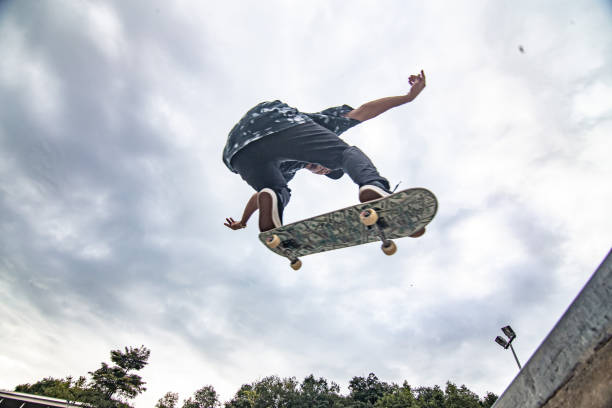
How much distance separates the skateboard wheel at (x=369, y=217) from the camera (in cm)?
319

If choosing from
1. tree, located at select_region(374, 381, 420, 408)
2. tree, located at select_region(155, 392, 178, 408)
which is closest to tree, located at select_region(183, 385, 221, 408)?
tree, located at select_region(155, 392, 178, 408)

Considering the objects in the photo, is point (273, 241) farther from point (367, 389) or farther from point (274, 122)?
point (367, 389)

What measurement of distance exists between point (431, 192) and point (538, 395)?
1.99 metres

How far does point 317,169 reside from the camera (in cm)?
434

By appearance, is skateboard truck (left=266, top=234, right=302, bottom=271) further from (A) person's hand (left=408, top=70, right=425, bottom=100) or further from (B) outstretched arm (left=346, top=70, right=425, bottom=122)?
(A) person's hand (left=408, top=70, right=425, bottom=100)

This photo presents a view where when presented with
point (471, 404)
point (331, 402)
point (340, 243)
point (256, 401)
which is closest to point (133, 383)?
point (256, 401)

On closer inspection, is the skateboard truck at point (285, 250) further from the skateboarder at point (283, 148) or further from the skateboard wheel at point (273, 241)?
the skateboarder at point (283, 148)

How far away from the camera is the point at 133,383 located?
142 feet

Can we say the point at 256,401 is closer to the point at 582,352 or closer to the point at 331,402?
the point at 331,402

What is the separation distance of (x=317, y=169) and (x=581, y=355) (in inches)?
132

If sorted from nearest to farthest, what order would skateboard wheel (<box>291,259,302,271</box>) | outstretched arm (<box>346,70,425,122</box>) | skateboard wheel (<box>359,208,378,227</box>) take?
skateboard wheel (<box>359,208,378,227</box>), skateboard wheel (<box>291,259,302,271</box>), outstretched arm (<box>346,70,425,122</box>)

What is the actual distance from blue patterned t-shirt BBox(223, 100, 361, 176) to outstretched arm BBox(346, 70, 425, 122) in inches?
8.0

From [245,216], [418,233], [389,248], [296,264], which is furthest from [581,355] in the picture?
[245,216]

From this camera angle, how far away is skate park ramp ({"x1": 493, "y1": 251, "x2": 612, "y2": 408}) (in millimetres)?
1366
